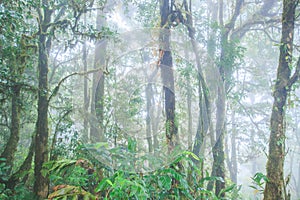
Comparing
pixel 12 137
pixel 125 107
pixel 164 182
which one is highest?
pixel 125 107

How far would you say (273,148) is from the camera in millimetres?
3340

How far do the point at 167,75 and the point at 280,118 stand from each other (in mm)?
1617

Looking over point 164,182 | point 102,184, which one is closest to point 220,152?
point 164,182

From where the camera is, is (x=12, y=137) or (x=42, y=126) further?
(x=12, y=137)

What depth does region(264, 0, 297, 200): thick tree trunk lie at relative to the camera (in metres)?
3.18

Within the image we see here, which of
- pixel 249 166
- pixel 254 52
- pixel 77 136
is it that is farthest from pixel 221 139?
pixel 249 166

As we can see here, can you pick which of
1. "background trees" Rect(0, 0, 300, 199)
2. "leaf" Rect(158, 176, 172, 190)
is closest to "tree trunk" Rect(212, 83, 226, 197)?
"background trees" Rect(0, 0, 300, 199)

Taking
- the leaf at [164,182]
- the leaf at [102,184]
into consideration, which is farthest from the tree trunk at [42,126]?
the leaf at [164,182]

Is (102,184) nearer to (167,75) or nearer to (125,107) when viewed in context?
(167,75)

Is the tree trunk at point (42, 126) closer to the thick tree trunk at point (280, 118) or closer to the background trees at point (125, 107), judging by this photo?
the background trees at point (125, 107)

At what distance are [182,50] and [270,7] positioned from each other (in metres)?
4.38

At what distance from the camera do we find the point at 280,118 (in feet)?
11.0

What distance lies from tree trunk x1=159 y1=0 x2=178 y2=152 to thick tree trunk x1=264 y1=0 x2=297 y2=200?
4.02 feet

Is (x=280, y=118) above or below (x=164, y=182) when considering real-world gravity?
above
